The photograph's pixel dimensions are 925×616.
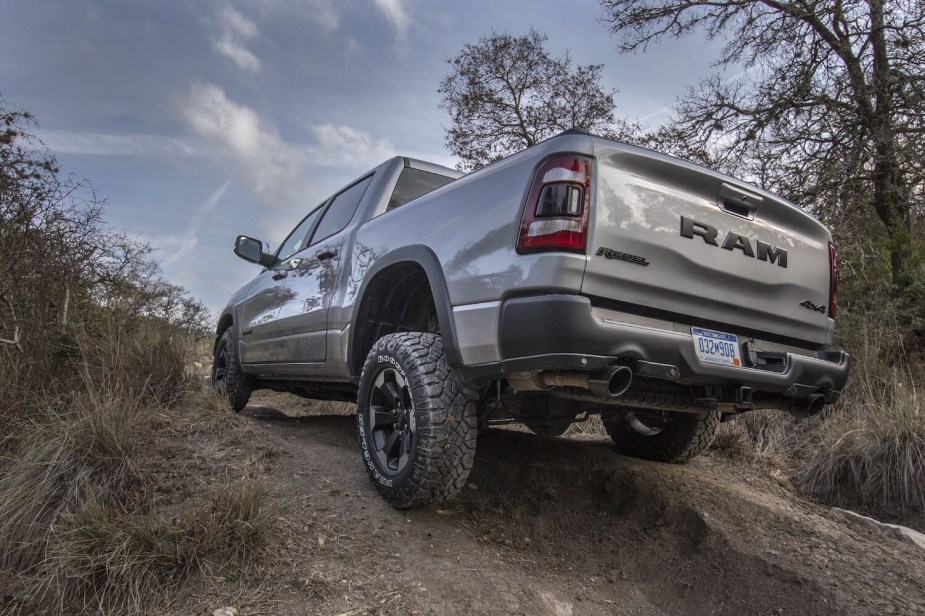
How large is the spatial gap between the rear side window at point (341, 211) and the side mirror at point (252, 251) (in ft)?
2.61

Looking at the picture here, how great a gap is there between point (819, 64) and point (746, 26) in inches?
52.6

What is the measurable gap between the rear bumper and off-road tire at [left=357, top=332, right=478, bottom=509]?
0.56 ft

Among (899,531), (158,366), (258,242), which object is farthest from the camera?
(258,242)

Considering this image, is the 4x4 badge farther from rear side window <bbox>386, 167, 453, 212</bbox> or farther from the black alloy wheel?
rear side window <bbox>386, 167, 453, 212</bbox>

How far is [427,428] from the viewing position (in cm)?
262

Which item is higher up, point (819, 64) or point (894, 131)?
point (819, 64)

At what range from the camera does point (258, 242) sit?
552 cm

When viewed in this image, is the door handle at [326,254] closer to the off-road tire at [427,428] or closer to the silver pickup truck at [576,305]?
the silver pickup truck at [576,305]

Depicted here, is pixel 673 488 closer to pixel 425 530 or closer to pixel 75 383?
pixel 425 530

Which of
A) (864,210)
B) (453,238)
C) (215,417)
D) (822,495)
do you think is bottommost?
(822,495)

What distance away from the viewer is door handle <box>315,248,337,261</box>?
13.3ft

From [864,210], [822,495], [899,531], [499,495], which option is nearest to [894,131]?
[864,210]

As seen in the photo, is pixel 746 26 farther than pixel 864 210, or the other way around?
pixel 746 26

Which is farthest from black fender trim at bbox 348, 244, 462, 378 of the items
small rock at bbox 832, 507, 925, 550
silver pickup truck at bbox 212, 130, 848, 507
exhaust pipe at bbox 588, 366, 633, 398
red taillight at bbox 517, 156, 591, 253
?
small rock at bbox 832, 507, 925, 550
